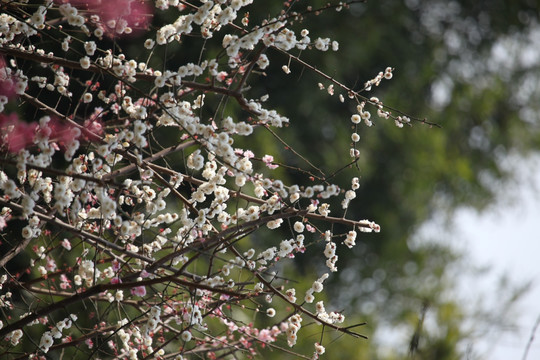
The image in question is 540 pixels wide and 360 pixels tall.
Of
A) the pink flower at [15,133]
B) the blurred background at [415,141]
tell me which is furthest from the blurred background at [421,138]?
the pink flower at [15,133]

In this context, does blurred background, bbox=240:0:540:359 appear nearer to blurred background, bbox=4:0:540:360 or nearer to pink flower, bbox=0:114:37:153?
blurred background, bbox=4:0:540:360

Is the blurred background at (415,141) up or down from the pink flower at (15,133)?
up

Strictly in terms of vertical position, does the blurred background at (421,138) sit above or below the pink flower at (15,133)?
above

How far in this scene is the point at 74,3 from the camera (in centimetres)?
171

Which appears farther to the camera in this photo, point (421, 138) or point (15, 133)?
point (421, 138)

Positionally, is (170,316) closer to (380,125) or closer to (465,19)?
(380,125)

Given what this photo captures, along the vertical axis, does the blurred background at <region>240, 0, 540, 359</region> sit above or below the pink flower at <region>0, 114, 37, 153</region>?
above

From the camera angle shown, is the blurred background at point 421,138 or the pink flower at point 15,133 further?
the blurred background at point 421,138

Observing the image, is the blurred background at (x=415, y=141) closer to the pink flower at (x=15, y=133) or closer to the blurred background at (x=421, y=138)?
the blurred background at (x=421, y=138)

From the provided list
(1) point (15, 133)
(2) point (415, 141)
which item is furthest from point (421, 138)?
(1) point (15, 133)

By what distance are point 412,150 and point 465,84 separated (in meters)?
1.25

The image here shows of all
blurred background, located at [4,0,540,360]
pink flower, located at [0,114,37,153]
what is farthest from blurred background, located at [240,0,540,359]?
pink flower, located at [0,114,37,153]

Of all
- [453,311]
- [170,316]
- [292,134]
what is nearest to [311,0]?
[292,134]

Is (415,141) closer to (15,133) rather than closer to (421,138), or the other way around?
(421,138)
